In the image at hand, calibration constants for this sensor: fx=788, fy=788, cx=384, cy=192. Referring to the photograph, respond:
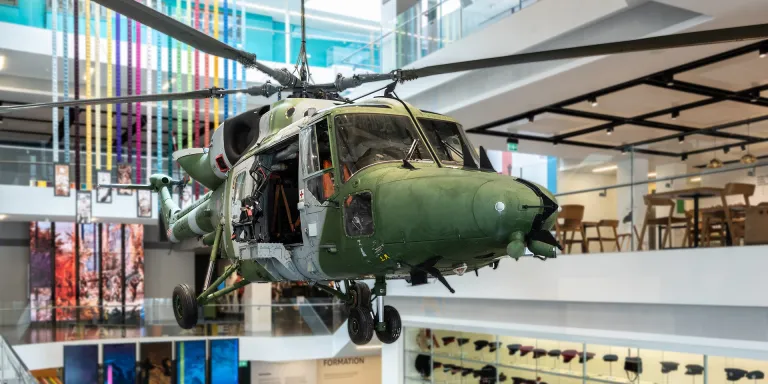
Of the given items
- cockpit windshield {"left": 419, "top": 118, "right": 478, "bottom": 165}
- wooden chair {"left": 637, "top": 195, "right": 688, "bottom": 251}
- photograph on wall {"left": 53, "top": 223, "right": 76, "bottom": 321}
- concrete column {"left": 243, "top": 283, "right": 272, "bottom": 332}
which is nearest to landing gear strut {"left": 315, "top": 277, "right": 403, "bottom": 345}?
cockpit windshield {"left": 419, "top": 118, "right": 478, "bottom": 165}

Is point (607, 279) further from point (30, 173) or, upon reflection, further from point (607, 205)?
point (30, 173)

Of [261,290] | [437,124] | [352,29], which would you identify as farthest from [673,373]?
[352,29]

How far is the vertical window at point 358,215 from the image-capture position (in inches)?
203

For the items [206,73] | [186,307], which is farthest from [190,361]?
[186,307]

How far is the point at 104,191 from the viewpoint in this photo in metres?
15.4

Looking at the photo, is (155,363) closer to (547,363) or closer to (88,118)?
(88,118)

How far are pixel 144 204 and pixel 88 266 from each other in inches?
321

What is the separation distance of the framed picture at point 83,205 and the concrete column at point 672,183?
1026 cm

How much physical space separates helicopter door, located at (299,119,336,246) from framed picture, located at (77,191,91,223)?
1016cm

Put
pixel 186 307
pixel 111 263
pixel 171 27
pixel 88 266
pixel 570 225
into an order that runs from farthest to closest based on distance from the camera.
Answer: pixel 111 263 → pixel 88 266 → pixel 570 225 → pixel 186 307 → pixel 171 27

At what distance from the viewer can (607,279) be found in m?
10.3

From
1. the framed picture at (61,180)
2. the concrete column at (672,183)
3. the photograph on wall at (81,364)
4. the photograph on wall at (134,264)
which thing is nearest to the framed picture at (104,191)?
the framed picture at (61,180)

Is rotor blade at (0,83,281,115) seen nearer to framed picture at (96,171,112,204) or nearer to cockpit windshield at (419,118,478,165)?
cockpit windshield at (419,118,478,165)

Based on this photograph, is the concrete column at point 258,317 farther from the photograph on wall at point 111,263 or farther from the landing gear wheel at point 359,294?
the landing gear wheel at point 359,294
